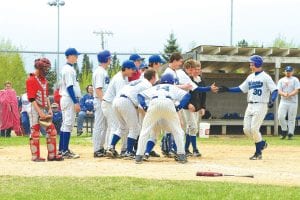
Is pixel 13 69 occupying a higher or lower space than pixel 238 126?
higher

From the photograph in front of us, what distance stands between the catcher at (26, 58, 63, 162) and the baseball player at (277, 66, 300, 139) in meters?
10.1

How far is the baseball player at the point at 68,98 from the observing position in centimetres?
1157

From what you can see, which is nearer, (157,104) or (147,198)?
(147,198)

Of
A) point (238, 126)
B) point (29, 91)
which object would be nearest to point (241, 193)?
point (29, 91)

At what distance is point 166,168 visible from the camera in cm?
962

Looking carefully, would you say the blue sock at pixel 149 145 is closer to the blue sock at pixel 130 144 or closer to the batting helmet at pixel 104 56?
the blue sock at pixel 130 144

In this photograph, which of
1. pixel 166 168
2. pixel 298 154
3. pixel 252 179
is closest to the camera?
pixel 252 179

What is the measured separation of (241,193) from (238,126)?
58.1 ft

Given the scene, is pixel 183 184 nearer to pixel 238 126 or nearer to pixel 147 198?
pixel 147 198

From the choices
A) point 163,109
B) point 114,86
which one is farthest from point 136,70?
point 163,109

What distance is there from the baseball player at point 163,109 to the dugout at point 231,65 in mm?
10253

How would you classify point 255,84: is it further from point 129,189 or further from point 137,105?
point 129,189

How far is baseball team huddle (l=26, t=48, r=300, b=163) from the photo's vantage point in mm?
10492

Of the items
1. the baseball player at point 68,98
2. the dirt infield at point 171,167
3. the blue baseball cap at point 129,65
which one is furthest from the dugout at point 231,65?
the baseball player at point 68,98
